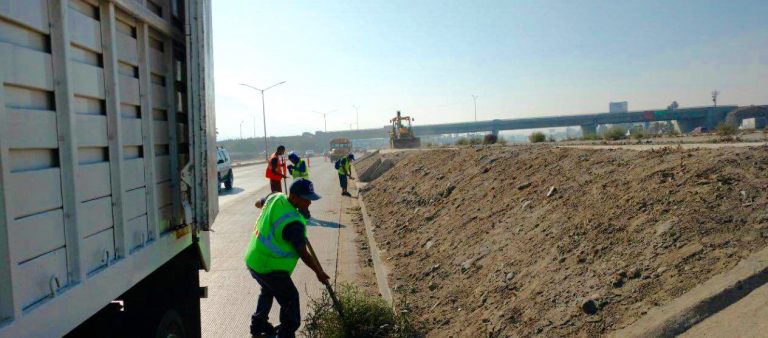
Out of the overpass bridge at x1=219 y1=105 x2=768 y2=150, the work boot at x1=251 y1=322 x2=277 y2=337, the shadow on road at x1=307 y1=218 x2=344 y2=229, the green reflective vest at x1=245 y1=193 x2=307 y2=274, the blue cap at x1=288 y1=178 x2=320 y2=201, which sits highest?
the overpass bridge at x1=219 y1=105 x2=768 y2=150

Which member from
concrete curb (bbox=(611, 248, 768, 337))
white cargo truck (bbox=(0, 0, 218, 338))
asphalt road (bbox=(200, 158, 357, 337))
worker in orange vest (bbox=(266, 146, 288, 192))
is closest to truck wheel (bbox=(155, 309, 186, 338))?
white cargo truck (bbox=(0, 0, 218, 338))

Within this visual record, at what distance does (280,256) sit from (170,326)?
0.98 metres

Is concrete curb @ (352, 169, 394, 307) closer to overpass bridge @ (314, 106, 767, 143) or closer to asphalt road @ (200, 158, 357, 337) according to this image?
asphalt road @ (200, 158, 357, 337)

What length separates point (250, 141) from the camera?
457ft

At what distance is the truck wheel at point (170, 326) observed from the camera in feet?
12.2

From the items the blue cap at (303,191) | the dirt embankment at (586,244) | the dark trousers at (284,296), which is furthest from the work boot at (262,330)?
the dirt embankment at (586,244)

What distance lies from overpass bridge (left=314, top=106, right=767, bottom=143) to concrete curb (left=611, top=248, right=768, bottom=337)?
46605mm

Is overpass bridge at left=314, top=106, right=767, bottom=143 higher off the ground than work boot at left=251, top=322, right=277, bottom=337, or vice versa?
overpass bridge at left=314, top=106, right=767, bottom=143

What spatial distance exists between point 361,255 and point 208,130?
234 inches

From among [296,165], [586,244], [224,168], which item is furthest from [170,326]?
[224,168]

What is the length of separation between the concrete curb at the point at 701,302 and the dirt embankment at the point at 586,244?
105mm

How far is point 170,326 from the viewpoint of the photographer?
391cm

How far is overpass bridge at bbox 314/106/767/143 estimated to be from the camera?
6888 cm

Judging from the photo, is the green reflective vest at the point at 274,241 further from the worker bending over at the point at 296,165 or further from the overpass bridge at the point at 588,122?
the overpass bridge at the point at 588,122
